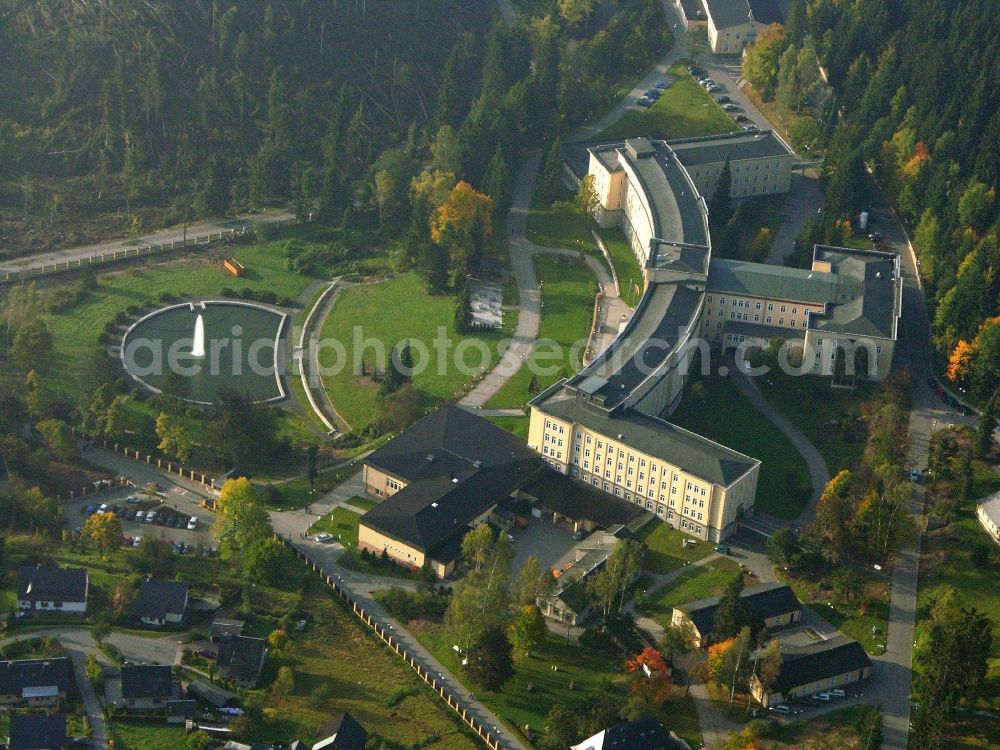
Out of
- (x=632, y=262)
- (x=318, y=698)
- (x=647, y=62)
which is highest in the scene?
(x=647, y=62)

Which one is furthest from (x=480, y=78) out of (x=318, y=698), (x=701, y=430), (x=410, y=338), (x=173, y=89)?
(x=318, y=698)

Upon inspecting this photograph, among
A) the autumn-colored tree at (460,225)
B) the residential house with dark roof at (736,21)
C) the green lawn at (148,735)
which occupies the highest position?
the residential house with dark roof at (736,21)

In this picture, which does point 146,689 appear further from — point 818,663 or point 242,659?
point 818,663

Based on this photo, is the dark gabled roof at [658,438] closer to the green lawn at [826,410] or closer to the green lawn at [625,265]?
the green lawn at [826,410]

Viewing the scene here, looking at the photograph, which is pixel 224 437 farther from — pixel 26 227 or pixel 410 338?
pixel 26 227

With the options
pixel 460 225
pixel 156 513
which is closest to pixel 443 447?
pixel 156 513

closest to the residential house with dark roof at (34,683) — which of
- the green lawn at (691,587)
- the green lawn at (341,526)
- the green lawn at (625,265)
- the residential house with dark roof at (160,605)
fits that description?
the residential house with dark roof at (160,605)

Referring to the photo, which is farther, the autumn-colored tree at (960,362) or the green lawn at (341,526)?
the autumn-colored tree at (960,362)
